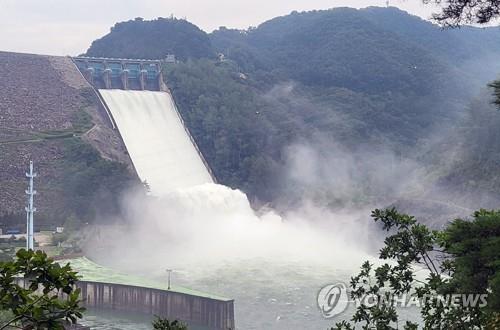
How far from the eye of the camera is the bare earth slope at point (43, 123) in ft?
234

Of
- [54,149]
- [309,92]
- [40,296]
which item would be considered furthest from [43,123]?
[40,296]

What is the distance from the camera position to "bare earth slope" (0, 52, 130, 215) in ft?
234

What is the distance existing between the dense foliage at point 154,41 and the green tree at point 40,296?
4117 inches

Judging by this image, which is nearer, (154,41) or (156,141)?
(156,141)

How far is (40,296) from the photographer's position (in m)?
8.42

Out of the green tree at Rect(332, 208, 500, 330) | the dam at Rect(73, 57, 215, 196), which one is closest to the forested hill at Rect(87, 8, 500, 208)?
the dam at Rect(73, 57, 215, 196)

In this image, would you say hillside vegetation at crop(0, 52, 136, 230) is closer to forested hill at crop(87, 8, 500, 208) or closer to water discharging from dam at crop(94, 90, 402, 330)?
water discharging from dam at crop(94, 90, 402, 330)

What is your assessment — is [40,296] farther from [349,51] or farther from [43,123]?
[349,51]

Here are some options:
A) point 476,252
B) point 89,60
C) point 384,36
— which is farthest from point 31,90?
point 476,252

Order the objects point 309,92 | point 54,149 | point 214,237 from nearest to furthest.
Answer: point 214,237 → point 54,149 → point 309,92

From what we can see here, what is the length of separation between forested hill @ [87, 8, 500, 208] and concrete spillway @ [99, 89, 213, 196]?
2.40 metres

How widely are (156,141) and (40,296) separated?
250ft

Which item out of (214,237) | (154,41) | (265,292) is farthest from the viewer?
(154,41)

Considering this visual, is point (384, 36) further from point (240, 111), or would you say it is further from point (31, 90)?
point (31, 90)
